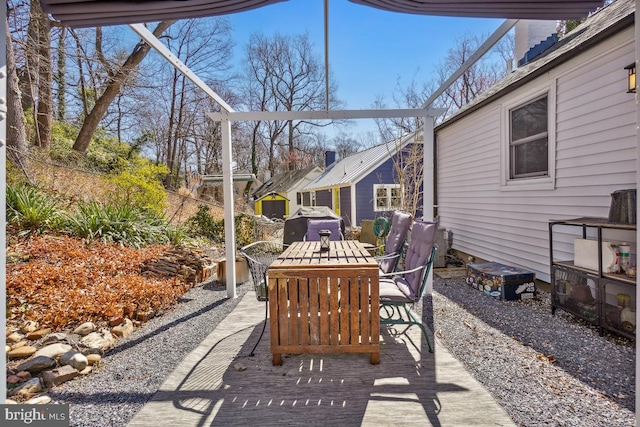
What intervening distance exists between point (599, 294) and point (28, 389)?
4.59m

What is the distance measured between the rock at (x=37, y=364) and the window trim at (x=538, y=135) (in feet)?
18.0

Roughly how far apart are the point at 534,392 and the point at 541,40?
19.4ft

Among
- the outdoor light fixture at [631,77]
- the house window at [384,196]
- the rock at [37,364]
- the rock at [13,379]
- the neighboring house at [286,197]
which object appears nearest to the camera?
the rock at [13,379]

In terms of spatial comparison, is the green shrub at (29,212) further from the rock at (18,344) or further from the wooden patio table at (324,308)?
the wooden patio table at (324,308)

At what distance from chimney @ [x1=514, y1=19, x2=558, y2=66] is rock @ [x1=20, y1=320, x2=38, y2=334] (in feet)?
25.1

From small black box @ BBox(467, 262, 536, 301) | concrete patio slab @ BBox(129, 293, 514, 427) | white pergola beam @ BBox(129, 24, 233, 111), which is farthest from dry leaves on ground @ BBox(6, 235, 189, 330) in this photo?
small black box @ BBox(467, 262, 536, 301)

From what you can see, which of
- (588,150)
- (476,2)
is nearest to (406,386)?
(476,2)

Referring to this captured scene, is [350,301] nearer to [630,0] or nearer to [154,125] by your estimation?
[630,0]

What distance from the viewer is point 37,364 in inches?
96.5

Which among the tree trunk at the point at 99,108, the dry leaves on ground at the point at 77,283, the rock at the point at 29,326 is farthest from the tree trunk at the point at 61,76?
the rock at the point at 29,326

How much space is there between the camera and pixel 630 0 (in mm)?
3584

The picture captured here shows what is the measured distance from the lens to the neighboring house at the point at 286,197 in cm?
1981

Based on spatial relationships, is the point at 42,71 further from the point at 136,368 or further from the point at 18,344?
the point at 136,368

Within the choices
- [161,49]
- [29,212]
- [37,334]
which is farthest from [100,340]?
[29,212]
